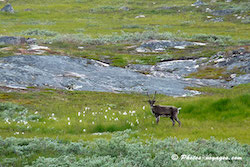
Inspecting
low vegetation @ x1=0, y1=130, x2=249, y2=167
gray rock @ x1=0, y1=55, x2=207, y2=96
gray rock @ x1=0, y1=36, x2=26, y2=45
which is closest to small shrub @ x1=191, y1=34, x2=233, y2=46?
gray rock @ x1=0, y1=55, x2=207, y2=96

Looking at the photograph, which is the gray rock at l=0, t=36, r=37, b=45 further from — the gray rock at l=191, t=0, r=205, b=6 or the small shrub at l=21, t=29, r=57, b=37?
the gray rock at l=191, t=0, r=205, b=6

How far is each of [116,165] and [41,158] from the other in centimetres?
263

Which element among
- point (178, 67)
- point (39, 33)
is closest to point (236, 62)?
point (178, 67)

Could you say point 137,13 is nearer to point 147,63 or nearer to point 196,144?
point 147,63

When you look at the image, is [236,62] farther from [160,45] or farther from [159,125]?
[159,125]

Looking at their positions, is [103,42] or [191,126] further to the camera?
[103,42]

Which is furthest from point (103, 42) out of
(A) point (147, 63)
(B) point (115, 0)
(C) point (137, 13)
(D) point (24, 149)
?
(B) point (115, 0)

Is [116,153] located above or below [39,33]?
above

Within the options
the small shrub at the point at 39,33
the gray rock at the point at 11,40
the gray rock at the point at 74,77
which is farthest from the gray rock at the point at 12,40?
the gray rock at the point at 74,77

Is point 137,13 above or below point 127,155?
below

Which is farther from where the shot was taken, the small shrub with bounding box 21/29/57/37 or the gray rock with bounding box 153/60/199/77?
the small shrub with bounding box 21/29/57/37

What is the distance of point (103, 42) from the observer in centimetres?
7581

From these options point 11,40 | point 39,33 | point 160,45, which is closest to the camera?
point 11,40

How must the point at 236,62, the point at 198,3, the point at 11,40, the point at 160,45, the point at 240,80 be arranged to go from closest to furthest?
the point at 240,80
the point at 236,62
the point at 11,40
the point at 160,45
the point at 198,3
